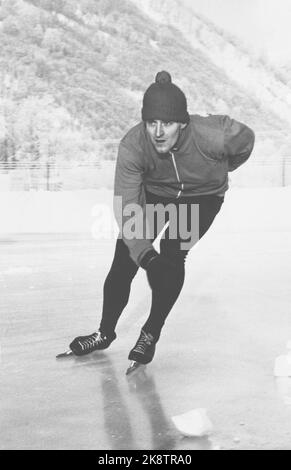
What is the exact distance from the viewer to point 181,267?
137 inches

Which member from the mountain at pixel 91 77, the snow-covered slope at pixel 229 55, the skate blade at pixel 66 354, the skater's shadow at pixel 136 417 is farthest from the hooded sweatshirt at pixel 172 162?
the snow-covered slope at pixel 229 55

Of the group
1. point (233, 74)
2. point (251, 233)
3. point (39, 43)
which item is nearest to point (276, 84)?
point (233, 74)

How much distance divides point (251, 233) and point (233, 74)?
3555 cm

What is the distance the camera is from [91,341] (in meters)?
3.76

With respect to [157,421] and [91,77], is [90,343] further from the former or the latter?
[91,77]

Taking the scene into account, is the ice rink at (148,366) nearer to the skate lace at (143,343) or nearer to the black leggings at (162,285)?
the skate lace at (143,343)

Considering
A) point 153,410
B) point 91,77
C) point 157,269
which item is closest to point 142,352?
point 157,269

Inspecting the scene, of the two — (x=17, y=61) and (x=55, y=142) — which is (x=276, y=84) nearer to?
(x=17, y=61)

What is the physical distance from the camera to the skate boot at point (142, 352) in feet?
11.3

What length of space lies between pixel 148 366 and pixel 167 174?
2.80 ft

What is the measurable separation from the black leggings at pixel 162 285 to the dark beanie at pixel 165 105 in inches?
17.1

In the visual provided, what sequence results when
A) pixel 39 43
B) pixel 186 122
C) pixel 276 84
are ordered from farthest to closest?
1. pixel 276 84
2. pixel 39 43
3. pixel 186 122

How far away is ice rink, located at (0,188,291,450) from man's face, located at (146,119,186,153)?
3.08ft

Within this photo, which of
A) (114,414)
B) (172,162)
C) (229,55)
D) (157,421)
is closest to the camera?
(157,421)
